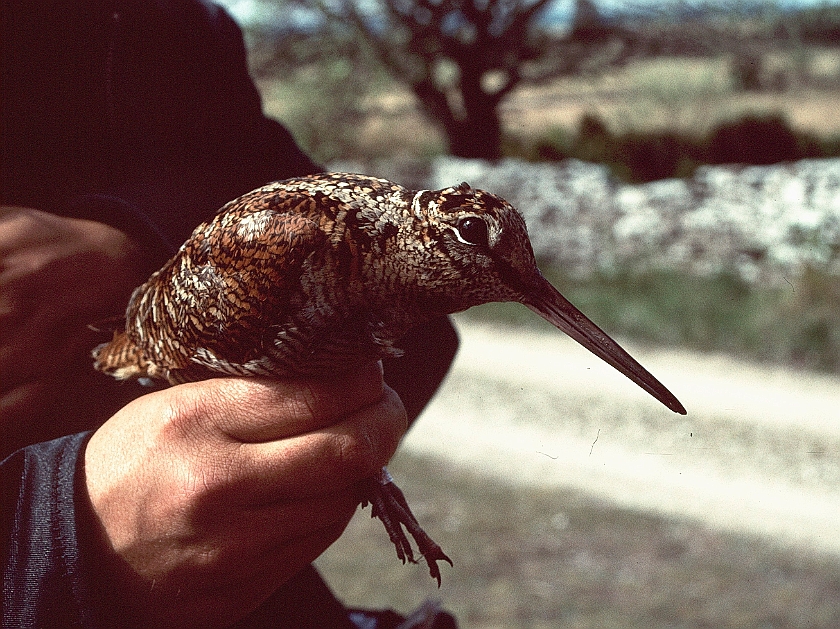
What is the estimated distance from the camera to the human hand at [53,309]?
1251 mm

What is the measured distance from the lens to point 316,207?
115 centimetres

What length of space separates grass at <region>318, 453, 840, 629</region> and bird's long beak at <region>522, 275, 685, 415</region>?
3.40m

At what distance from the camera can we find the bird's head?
3.60 ft

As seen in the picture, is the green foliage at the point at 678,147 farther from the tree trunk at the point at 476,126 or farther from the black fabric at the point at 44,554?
the black fabric at the point at 44,554

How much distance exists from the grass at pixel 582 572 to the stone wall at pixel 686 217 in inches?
213

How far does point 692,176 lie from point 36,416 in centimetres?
1219

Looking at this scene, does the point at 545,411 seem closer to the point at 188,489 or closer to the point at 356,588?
the point at 356,588

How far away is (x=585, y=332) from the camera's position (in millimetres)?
1102

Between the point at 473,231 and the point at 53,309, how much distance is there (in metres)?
0.65

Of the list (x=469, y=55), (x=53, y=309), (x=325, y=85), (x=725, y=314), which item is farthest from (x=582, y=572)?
(x=325, y=85)

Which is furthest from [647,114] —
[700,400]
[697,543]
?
[697,543]

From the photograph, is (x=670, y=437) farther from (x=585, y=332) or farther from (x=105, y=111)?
(x=585, y=332)

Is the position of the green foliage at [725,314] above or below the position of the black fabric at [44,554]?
below

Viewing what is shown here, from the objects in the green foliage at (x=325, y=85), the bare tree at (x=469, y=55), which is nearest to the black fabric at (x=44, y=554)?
the bare tree at (x=469, y=55)
